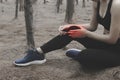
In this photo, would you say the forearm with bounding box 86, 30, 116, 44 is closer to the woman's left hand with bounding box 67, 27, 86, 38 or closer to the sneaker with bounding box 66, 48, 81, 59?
the woman's left hand with bounding box 67, 27, 86, 38

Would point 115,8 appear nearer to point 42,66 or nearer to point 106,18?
point 106,18

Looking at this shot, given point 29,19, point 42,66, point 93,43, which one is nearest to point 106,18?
point 93,43

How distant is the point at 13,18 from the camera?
7297mm

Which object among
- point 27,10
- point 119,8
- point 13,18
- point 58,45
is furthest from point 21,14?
point 119,8

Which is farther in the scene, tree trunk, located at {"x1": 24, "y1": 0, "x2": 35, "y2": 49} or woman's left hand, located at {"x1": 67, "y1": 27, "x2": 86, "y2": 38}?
tree trunk, located at {"x1": 24, "y1": 0, "x2": 35, "y2": 49}

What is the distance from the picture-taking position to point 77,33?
322 centimetres

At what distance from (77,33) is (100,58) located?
0.29 m

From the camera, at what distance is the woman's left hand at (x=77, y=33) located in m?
3.19

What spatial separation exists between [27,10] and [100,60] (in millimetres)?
1036

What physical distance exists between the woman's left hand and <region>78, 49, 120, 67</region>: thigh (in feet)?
0.48

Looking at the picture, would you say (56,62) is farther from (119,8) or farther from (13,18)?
(13,18)

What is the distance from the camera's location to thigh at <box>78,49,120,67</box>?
315 centimetres

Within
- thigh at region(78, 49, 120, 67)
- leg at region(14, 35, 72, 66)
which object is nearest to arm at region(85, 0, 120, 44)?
thigh at region(78, 49, 120, 67)

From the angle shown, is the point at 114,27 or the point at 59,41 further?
the point at 59,41
